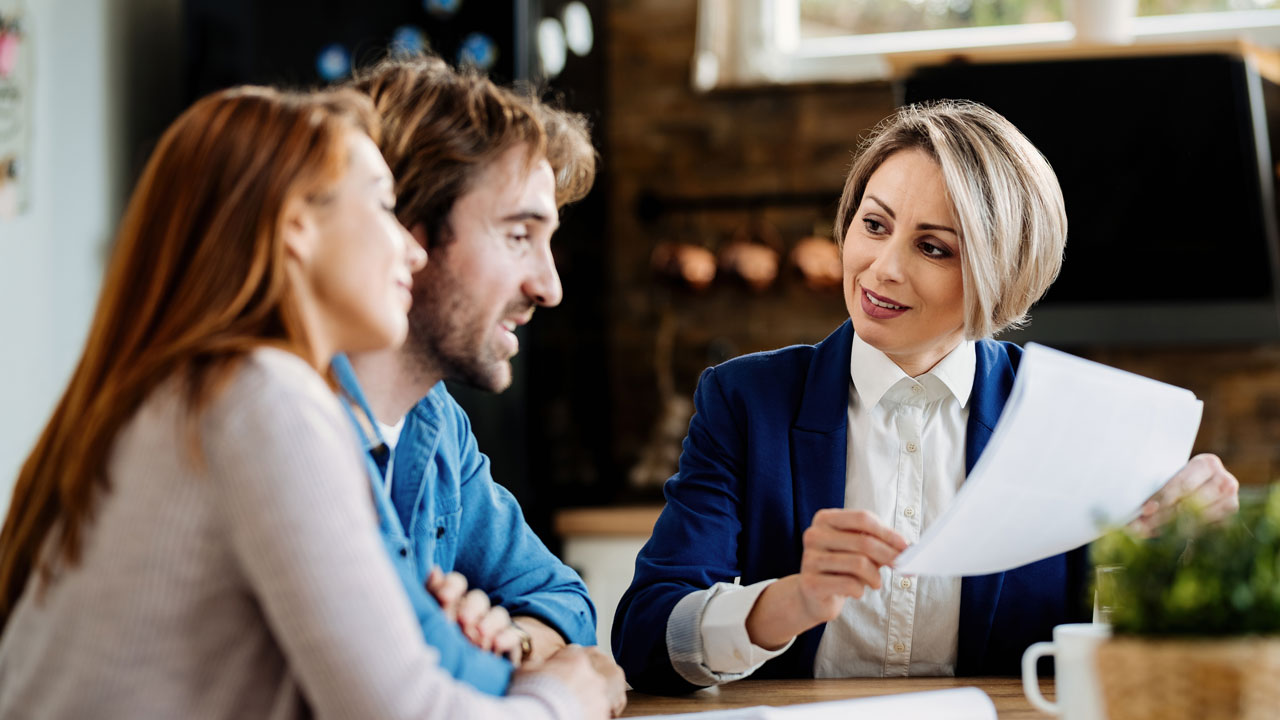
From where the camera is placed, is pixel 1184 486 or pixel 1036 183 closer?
pixel 1184 486

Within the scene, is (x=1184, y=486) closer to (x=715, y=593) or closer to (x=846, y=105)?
(x=715, y=593)

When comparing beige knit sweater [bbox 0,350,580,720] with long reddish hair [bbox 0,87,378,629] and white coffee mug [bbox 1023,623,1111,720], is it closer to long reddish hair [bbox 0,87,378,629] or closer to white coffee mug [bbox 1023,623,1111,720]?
long reddish hair [bbox 0,87,378,629]

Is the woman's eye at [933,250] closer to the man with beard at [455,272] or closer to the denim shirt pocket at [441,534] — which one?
the man with beard at [455,272]

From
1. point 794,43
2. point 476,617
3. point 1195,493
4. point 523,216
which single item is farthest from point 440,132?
point 794,43

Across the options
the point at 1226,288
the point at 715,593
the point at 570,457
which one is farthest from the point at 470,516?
the point at 1226,288

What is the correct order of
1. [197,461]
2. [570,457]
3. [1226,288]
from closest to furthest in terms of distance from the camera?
1. [197,461]
2. [1226,288]
3. [570,457]

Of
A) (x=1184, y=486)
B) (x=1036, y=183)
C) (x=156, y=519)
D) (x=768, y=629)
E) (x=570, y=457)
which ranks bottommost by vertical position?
(x=570, y=457)

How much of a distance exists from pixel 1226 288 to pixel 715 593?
201 cm

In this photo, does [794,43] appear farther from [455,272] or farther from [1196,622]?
[1196,622]

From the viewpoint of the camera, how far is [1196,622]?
0.75 m

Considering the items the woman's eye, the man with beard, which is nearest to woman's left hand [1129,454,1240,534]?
the woman's eye

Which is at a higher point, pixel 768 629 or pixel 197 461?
pixel 197 461

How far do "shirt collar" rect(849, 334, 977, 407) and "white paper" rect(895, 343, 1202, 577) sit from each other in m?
0.40

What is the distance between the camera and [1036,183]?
1.48 metres
